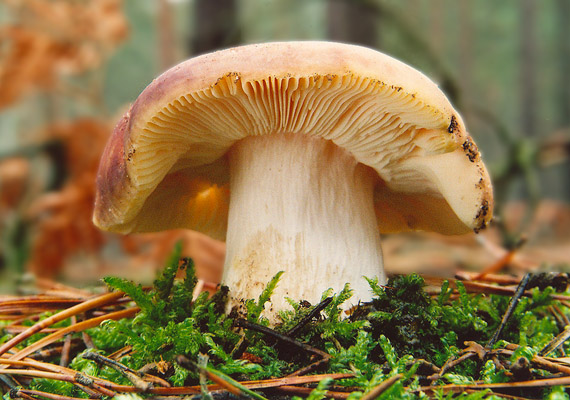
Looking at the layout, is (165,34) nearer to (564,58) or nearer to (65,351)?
(65,351)

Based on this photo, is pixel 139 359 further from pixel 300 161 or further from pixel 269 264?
pixel 300 161

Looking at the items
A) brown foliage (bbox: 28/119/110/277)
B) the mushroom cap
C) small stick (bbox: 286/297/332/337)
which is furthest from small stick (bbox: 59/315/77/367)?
brown foliage (bbox: 28/119/110/277)

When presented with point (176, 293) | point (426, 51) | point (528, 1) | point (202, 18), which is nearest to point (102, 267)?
point (202, 18)

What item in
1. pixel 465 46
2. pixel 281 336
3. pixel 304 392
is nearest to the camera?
pixel 304 392

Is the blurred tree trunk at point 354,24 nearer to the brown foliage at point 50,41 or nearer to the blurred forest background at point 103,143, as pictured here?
the blurred forest background at point 103,143

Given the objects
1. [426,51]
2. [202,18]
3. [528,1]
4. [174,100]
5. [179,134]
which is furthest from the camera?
[528,1]

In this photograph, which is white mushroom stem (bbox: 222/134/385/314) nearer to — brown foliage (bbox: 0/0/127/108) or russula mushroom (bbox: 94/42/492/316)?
russula mushroom (bbox: 94/42/492/316)

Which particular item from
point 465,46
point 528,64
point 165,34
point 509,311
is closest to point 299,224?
point 509,311
